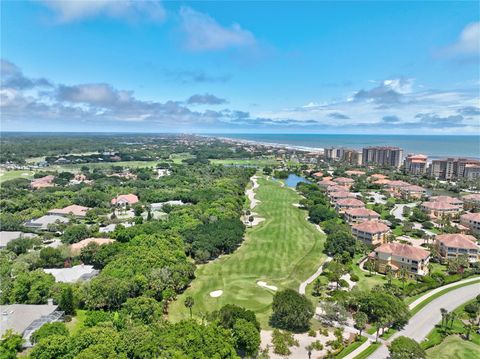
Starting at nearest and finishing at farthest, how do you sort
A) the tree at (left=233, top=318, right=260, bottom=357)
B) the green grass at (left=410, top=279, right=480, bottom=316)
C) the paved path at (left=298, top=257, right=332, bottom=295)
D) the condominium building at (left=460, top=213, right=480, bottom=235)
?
the tree at (left=233, top=318, right=260, bottom=357), the green grass at (left=410, top=279, right=480, bottom=316), the paved path at (left=298, top=257, right=332, bottom=295), the condominium building at (left=460, top=213, right=480, bottom=235)

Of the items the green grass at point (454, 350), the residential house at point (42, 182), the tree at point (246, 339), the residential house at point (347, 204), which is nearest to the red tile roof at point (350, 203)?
the residential house at point (347, 204)

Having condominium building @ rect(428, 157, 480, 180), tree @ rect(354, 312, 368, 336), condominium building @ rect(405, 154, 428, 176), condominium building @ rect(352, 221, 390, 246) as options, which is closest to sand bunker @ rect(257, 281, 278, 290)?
tree @ rect(354, 312, 368, 336)

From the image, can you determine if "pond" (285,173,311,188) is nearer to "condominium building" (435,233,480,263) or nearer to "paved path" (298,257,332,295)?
"condominium building" (435,233,480,263)

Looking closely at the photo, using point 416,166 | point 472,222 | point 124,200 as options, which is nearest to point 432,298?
point 472,222

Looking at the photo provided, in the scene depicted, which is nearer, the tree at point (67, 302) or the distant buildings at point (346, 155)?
the tree at point (67, 302)

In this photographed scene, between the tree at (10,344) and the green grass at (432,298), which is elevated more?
the tree at (10,344)

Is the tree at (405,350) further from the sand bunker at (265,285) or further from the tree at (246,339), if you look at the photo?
the sand bunker at (265,285)

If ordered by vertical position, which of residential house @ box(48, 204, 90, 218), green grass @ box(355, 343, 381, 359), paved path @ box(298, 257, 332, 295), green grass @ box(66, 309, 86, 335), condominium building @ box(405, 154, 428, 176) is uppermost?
condominium building @ box(405, 154, 428, 176)
